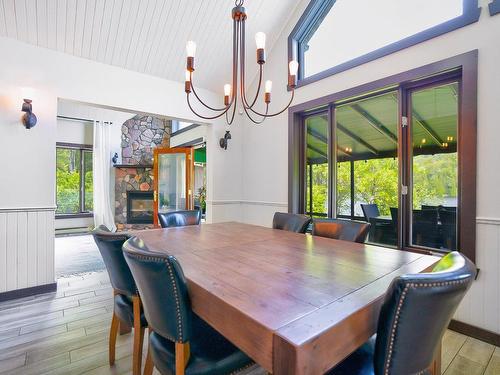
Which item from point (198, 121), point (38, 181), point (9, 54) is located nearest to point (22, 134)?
point (38, 181)

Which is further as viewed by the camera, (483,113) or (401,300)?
(483,113)

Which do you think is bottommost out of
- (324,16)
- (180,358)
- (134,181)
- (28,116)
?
(180,358)

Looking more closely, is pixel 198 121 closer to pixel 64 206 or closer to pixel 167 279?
pixel 167 279

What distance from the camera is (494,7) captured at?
6.79 ft

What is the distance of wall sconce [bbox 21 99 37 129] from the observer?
2.83 meters

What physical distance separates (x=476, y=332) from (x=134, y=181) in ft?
23.1

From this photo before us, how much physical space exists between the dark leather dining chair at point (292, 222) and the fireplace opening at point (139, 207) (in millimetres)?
5162

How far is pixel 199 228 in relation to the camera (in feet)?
8.39

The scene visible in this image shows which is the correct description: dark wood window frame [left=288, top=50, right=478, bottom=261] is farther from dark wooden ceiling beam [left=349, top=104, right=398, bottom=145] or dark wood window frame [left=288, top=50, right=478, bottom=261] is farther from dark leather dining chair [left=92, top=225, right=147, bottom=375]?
dark leather dining chair [left=92, top=225, right=147, bottom=375]

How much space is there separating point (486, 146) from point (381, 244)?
1409 millimetres

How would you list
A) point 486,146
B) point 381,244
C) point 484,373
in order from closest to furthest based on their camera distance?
1. point 484,373
2. point 486,146
3. point 381,244

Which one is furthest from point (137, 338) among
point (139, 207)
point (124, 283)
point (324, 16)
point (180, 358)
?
point (139, 207)

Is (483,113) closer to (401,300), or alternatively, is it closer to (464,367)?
(464,367)

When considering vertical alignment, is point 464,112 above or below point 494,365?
above
